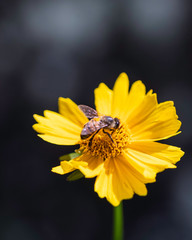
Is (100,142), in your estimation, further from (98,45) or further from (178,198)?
(98,45)

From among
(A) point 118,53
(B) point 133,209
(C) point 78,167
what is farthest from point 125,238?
(A) point 118,53

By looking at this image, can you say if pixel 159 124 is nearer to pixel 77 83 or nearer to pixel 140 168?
pixel 140 168

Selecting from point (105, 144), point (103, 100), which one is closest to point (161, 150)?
point (105, 144)

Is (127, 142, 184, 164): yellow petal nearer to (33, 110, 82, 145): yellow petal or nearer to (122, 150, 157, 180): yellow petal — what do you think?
(122, 150, 157, 180): yellow petal

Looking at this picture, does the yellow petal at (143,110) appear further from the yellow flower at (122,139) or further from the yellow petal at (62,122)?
the yellow petal at (62,122)

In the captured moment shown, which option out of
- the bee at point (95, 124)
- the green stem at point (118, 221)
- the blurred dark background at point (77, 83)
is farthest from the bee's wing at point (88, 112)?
the blurred dark background at point (77, 83)
